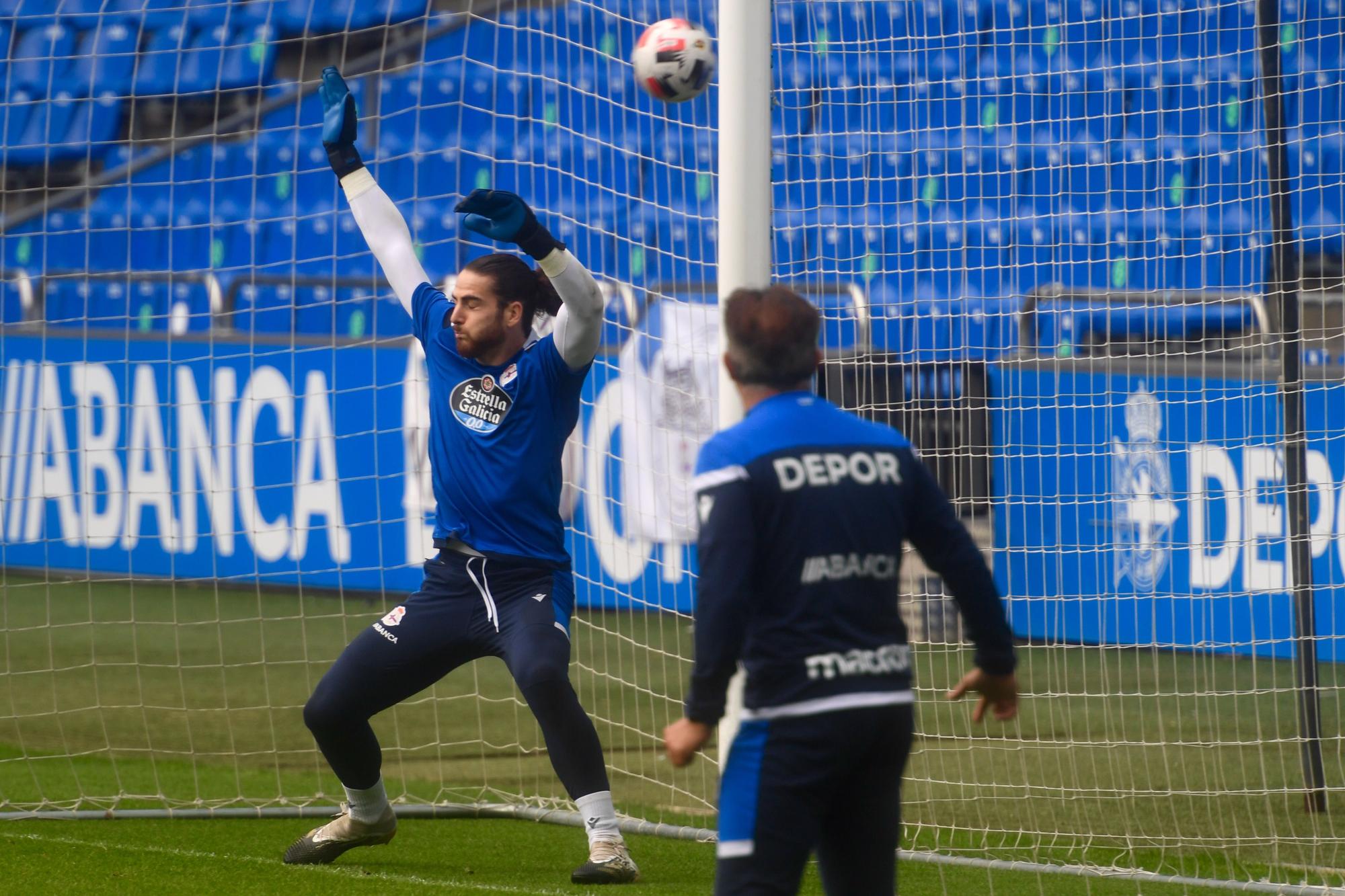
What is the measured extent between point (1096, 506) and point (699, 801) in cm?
178

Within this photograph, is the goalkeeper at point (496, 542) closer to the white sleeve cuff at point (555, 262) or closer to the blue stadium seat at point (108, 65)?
the white sleeve cuff at point (555, 262)

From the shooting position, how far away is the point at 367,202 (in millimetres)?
4586

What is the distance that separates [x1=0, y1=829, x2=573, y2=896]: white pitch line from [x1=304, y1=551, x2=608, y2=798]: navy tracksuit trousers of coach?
0.33 meters

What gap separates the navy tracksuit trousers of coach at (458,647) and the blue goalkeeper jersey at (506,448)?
0.26 ft

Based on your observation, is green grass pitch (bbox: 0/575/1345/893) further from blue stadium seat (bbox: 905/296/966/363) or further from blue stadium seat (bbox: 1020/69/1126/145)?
blue stadium seat (bbox: 1020/69/1126/145)

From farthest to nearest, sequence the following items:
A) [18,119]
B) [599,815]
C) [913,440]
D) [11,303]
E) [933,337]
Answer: [18,119] < [11,303] < [933,337] < [913,440] < [599,815]

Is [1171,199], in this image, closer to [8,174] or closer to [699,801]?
[699,801]

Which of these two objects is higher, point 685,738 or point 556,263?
point 556,263

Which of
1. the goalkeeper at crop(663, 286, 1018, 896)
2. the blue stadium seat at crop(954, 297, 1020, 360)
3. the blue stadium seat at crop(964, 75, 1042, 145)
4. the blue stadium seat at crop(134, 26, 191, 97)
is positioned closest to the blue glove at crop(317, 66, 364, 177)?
the blue stadium seat at crop(954, 297, 1020, 360)

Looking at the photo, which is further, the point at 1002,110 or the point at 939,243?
the point at 1002,110

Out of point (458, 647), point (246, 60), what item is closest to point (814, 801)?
point (458, 647)

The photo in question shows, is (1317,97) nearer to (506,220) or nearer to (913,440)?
(913,440)

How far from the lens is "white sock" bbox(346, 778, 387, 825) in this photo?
443 cm

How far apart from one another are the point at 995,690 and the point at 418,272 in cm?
235
